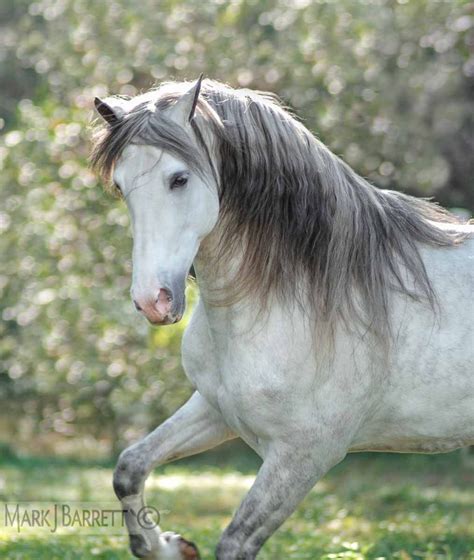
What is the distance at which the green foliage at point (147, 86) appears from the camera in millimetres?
9836

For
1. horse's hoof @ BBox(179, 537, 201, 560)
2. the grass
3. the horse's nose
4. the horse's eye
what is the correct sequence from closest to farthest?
the horse's nose, the horse's eye, horse's hoof @ BBox(179, 537, 201, 560), the grass

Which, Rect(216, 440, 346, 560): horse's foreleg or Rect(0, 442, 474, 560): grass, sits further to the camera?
Rect(0, 442, 474, 560): grass

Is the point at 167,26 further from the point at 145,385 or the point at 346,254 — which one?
the point at 346,254

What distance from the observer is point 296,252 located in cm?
376

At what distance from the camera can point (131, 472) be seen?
408cm

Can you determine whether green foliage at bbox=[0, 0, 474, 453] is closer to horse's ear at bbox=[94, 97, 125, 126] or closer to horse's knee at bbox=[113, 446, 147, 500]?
horse's knee at bbox=[113, 446, 147, 500]

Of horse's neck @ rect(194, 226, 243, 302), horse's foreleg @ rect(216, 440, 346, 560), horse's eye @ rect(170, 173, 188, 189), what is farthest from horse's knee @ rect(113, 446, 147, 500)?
horse's eye @ rect(170, 173, 188, 189)

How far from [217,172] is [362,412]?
3.20 ft

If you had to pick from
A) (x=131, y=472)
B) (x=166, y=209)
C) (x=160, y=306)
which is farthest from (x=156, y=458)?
(x=166, y=209)

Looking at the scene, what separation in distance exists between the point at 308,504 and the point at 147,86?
4.27m

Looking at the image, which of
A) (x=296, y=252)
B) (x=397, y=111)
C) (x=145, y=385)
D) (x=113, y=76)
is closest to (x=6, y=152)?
(x=113, y=76)

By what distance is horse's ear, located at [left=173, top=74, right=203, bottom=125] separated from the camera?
11.4ft

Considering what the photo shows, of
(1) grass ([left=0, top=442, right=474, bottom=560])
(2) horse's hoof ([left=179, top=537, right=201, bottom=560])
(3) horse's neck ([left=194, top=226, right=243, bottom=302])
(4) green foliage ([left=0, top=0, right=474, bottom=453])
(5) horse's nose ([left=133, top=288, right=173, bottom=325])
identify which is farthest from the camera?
(4) green foliage ([left=0, top=0, right=474, bottom=453])

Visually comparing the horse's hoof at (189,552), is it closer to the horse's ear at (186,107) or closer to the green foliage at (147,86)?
the horse's ear at (186,107)
